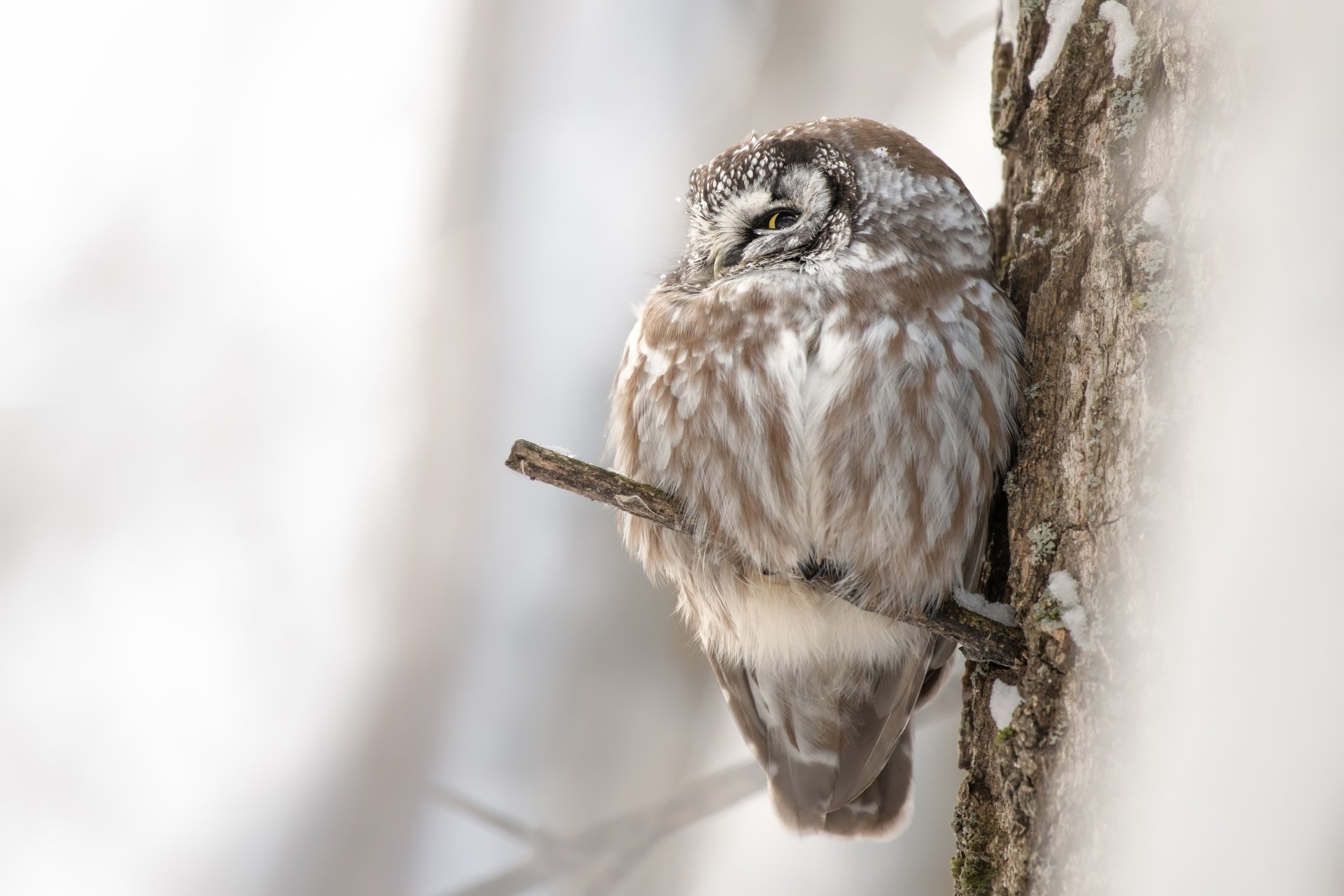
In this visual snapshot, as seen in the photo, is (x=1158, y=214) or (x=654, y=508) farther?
(x=654, y=508)

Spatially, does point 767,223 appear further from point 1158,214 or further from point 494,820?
point 494,820

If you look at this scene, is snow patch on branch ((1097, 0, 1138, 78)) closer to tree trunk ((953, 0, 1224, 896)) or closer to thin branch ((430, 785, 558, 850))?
tree trunk ((953, 0, 1224, 896))

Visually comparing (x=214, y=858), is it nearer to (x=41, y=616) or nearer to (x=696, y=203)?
(x=41, y=616)

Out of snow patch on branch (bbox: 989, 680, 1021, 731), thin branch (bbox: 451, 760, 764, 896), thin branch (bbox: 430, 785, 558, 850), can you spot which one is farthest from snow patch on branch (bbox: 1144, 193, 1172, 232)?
thin branch (bbox: 430, 785, 558, 850)

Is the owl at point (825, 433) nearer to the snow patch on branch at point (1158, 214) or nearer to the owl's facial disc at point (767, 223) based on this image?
the owl's facial disc at point (767, 223)

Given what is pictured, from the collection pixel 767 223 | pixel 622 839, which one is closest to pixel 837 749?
pixel 622 839

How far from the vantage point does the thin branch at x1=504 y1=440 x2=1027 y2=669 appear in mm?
2041

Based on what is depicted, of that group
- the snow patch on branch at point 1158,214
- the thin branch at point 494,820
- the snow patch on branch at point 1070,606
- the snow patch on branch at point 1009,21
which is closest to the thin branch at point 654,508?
the snow patch on branch at point 1070,606

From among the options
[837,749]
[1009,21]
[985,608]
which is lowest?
[837,749]

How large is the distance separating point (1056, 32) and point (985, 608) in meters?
1.41

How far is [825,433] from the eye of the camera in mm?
2533

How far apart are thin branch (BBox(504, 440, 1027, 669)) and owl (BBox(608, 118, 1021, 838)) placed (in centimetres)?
21

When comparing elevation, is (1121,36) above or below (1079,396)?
above

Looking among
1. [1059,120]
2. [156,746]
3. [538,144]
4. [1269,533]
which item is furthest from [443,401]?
[1269,533]
